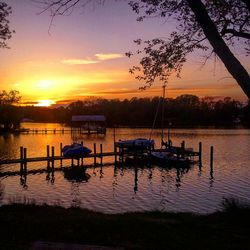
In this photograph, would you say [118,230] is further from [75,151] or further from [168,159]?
[168,159]

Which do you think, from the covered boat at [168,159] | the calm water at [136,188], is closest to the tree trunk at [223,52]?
the calm water at [136,188]

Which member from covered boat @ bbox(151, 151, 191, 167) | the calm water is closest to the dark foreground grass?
the calm water

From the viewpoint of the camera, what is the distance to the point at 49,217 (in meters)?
10.4

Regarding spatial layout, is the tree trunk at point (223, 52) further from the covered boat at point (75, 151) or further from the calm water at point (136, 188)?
the covered boat at point (75, 151)

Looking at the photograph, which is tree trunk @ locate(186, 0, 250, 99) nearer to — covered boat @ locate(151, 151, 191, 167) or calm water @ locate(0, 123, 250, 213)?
calm water @ locate(0, 123, 250, 213)

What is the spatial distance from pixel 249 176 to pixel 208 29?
1359 inches

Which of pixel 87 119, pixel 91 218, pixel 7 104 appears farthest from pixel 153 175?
pixel 7 104

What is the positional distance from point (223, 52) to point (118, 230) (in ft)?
14.7

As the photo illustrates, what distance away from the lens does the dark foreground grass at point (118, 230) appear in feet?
28.3

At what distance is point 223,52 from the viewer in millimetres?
8891

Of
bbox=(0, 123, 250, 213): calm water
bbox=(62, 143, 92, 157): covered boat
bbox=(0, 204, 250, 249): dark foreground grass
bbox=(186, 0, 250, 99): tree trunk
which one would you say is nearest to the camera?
bbox=(0, 204, 250, 249): dark foreground grass

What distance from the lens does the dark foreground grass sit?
28.3ft

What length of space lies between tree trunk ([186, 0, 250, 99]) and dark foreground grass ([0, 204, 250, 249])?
130 inches

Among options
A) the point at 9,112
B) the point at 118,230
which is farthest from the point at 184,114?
the point at 118,230
